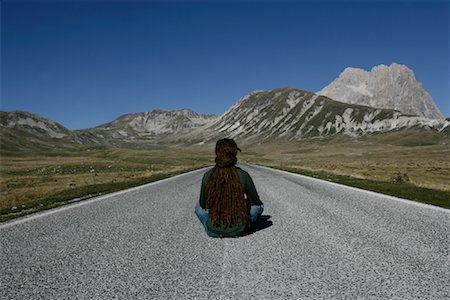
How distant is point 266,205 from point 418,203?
5177mm

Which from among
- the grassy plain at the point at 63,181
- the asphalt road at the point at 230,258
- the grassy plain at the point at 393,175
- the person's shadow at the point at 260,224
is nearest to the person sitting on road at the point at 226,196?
the asphalt road at the point at 230,258

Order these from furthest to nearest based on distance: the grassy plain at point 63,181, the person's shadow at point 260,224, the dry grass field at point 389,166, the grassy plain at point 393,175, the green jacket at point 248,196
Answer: the dry grass field at point 389,166 < the grassy plain at point 393,175 < the grassy plain at point 63,181 < the person's shadow at point 260,224 < the green jacket at point 248,196

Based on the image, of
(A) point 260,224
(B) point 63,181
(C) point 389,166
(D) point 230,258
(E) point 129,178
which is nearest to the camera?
(D) point 230,258

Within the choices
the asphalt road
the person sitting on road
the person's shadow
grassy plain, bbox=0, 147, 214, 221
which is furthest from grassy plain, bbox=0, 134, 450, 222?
the person sitting on road

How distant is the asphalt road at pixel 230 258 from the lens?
512cm

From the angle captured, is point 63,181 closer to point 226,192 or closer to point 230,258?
point 226,192

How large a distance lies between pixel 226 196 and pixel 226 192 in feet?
0.27

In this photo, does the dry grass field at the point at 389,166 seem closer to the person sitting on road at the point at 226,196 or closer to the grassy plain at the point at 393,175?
the grassy plain at the point at 393,175

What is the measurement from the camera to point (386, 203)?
13.5 meters

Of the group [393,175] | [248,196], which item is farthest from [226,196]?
[393,175]

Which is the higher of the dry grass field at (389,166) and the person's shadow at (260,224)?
the person's shadow at (260,224)

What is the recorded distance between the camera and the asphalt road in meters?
5.12

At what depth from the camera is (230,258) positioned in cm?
664

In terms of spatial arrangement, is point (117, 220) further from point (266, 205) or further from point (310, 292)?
point (310, 292)
